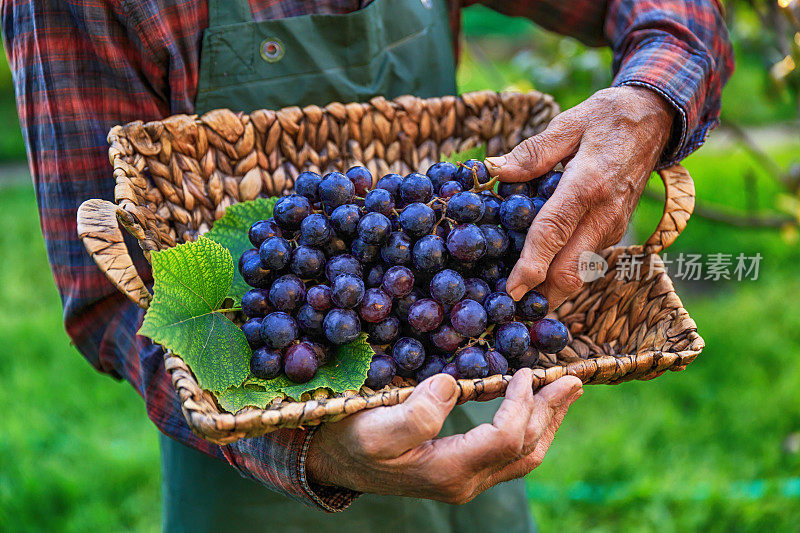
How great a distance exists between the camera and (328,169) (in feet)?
4.38

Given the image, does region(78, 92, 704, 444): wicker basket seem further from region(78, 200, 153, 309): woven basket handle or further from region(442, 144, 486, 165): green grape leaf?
region(442, 144, 486, 165): green grape leaf

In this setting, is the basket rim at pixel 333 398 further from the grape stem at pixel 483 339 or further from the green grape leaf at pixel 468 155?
the green grape leaf at pixel 468 155

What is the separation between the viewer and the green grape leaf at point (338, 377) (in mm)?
942

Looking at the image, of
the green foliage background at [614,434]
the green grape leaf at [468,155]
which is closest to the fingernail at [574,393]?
the green grape leaf at [468,155]

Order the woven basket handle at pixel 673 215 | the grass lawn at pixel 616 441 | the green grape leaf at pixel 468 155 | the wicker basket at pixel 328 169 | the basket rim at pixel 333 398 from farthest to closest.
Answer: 1. the grass lawn at pixel 616 441
2. the green grape leaf at pixel 468 155
3. the woven basket handle at pixel 673 215
4. the wicker basket at pixel 328 169
5. the basket rim at pixel 333 398

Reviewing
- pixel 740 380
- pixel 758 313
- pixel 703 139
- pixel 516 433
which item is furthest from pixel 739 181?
pixel 516 433

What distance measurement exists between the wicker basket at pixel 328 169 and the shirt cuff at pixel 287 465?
2.0 inches

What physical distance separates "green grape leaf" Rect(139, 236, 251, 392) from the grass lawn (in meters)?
1.51

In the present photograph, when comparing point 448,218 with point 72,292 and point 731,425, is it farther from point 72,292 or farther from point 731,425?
point 731,425

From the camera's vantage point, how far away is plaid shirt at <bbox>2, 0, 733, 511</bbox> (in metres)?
1.08

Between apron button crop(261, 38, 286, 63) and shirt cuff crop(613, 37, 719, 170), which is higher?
apron button crop(261, 38, 286, 63)

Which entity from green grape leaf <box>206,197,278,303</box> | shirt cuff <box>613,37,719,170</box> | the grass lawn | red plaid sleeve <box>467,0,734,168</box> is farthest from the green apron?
the grass lawn

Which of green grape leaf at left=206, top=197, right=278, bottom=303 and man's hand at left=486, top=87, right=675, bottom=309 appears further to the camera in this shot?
green grape leaf at left=206, top=197, right=278, bottom=303

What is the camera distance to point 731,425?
8.04 feet
